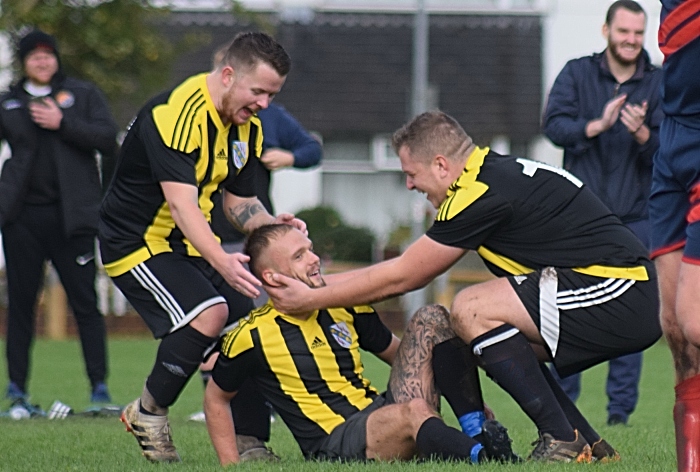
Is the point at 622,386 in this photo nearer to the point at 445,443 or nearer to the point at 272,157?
the point at 272,157

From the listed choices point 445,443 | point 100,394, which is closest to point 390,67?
point 100,394

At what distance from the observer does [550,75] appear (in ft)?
74.8

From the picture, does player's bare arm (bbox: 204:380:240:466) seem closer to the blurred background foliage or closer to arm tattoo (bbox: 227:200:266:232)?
arm tattoo (bbox: 227:200:266:232)

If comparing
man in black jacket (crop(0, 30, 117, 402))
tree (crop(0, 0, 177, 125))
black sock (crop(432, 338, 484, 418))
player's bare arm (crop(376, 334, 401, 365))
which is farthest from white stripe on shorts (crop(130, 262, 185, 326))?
tree (crop(0, 0, 177, 125))

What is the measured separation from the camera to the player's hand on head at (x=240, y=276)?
17.0 feet

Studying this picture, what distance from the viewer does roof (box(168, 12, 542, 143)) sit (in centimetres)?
2247

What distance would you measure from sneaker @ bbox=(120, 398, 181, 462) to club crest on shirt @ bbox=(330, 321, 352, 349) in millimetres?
866

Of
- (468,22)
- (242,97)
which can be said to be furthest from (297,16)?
(242,97)

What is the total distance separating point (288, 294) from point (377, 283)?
0.39 metres

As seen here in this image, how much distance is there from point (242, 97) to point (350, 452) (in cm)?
164

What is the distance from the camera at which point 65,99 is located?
862cm

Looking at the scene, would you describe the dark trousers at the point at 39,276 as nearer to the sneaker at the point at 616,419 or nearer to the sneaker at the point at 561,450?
the sneaker at the point at 616,419

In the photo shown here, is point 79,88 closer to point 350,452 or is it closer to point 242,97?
point 242,97

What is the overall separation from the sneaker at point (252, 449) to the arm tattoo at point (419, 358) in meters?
0.70
